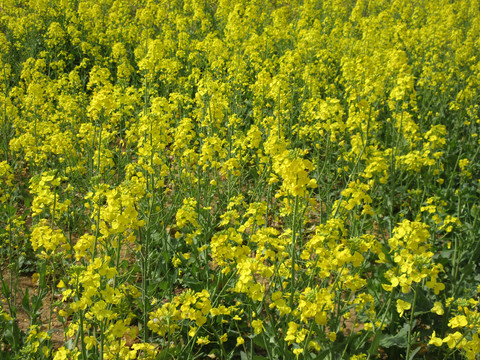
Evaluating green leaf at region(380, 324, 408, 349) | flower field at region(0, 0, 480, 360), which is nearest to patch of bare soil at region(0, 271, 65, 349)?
flower field at region(0, 0, 480, 360)

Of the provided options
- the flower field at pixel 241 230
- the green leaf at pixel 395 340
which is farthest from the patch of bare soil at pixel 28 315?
the green leaf at pixel 395 340

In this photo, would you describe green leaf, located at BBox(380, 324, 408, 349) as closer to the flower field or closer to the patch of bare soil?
the flower field

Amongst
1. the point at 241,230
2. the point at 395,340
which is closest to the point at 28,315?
the point at 241,230

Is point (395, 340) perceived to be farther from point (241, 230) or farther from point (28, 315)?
point (28, 315)

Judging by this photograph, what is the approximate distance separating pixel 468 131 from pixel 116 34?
6.41 meters

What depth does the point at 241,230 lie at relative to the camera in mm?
2420

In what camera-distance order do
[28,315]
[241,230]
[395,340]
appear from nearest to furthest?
[241,230] < [395,340] < [28,315]

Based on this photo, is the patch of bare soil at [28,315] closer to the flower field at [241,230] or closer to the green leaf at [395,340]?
the flower field at [241,230]

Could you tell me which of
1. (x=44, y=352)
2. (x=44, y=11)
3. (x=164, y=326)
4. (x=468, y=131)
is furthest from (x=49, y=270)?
(x=44, y=11)

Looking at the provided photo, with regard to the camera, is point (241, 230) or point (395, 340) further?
point (395, 340)

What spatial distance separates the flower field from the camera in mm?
2129

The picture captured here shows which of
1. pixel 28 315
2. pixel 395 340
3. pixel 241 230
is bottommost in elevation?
pixel 28 315

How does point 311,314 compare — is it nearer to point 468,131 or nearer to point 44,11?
point 468,131

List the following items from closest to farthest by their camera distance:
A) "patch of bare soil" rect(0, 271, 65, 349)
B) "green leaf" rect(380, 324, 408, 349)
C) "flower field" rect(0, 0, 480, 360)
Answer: "flower field" rect(0, 0, 480, 360)
"green leaf" rect(380, 324, 408, 349)
"patch of bare soil" rect(0, 271, 65, 349)
